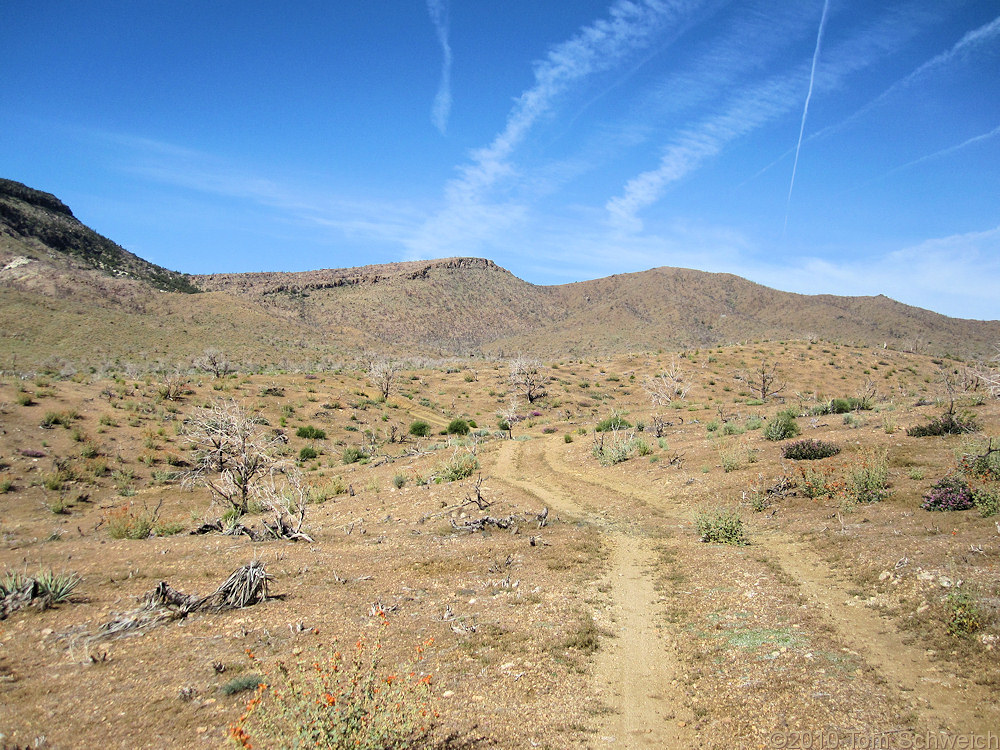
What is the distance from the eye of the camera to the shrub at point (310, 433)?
1147 inches

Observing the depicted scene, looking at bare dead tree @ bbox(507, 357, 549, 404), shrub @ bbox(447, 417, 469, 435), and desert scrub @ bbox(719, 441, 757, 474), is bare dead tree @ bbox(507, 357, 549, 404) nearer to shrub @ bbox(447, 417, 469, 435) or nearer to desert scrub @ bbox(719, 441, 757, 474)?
shrub @ bbox(447, 417, 469, 435)

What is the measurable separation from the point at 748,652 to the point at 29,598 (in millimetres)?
8874

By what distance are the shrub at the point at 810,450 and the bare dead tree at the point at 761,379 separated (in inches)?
991

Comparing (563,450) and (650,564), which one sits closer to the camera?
(650,564)

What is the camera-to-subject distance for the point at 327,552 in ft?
34.0

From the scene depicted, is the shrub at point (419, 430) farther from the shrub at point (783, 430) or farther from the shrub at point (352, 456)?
the shrub at point (783, 430)

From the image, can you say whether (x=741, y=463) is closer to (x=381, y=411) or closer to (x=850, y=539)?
(x=850, y=539)

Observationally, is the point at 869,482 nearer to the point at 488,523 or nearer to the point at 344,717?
the point at 488,523

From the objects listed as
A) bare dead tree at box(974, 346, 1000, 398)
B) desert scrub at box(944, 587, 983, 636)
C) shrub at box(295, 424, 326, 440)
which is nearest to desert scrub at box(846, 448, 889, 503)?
bare dead tree at box(974, 346, 1000, 398)

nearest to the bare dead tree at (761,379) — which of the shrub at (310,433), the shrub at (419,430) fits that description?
the shrub at (419,430)

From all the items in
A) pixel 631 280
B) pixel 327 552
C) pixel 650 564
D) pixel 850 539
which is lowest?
pixel 327 552


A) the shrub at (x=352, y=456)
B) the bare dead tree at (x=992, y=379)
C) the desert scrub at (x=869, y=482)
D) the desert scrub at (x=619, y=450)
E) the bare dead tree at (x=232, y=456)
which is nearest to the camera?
the bare dead tree at (x=992, y=379)

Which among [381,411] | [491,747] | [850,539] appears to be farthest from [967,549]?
[381,411]

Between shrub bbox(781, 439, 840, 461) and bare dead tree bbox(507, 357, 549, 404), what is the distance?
2658cm
